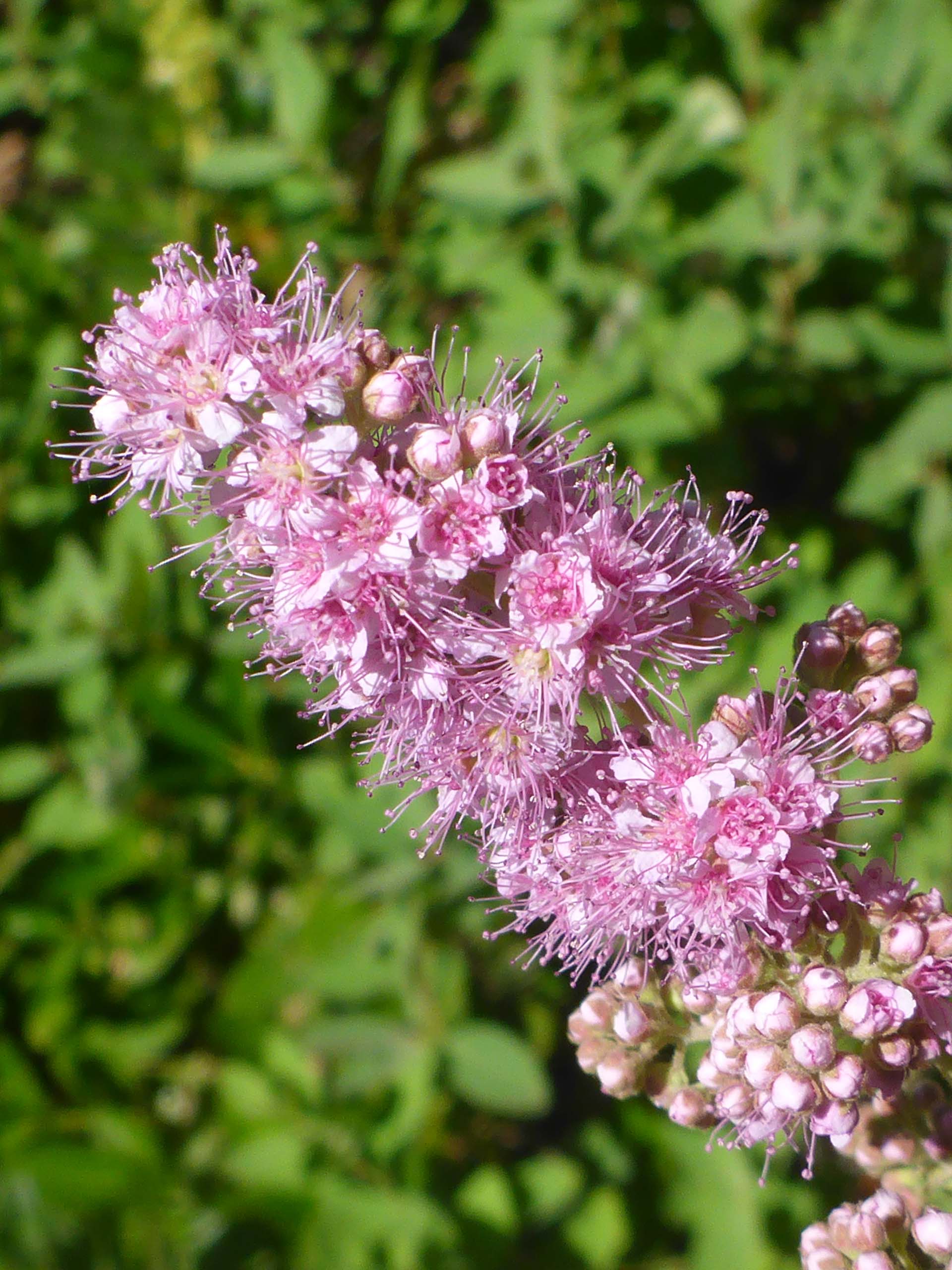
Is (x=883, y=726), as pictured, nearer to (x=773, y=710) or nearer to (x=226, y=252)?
(x=773, y=710)

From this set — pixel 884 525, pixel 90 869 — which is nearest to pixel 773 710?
pixel 884 525

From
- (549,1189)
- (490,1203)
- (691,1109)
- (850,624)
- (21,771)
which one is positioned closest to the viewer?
(691,1109)

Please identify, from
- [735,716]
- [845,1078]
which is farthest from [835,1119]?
[735,716]

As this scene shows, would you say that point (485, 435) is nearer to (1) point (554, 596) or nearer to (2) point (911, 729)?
(1) point (554, 596)

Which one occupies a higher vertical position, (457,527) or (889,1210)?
(457,527)

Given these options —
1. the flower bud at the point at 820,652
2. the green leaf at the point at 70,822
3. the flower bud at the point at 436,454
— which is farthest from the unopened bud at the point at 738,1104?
the green leaf at the point at 70,822

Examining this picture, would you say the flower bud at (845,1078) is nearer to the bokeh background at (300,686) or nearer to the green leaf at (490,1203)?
the bokeh background at (300,686)

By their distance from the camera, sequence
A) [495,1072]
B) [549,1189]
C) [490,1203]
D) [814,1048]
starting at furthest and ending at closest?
[549,1189] < [490,1203] < [495,1072] < [814,1048]
